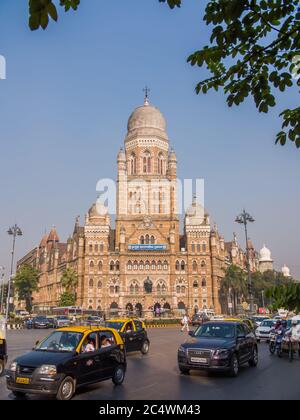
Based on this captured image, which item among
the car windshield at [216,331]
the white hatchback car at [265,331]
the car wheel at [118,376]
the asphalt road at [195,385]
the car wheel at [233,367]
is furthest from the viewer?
the white hatchback car at [265,331]

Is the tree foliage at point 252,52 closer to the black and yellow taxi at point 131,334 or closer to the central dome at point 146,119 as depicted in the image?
the black and yellow taxi at point 131,334

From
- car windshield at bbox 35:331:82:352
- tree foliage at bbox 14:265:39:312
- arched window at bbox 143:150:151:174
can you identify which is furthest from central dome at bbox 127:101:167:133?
car windshield at bbox 35:331:82:352

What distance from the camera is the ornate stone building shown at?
71.4 metres

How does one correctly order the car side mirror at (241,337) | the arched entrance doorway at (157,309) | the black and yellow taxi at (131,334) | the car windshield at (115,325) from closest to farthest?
the car side mirror at (241,337), the black and yellow taxi at (131,334), the car windshield at (115,325), the arched entrance doorway at (157,309)

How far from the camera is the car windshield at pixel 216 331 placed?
45.9 ft

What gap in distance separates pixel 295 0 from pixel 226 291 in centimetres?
7509

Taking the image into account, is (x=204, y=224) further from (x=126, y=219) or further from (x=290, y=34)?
(x=290, y=34)

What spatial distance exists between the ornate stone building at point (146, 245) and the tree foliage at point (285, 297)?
65.8 m

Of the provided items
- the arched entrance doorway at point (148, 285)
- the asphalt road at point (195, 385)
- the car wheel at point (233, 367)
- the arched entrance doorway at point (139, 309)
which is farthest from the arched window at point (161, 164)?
the car wheel at point (233, 367)

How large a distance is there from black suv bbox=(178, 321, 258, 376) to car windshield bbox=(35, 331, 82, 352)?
12.7 ft

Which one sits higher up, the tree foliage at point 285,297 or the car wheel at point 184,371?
the tree foliage at point 285,297

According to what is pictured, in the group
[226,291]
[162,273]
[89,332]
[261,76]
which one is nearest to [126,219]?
[162,273]

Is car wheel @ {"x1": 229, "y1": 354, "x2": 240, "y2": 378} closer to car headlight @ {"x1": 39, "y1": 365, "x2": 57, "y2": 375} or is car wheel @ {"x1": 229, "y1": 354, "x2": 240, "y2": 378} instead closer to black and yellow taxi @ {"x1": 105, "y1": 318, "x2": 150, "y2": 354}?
car headlight @ {"x1": 39, "y1": 365, "x2": 57, "y2": 375}

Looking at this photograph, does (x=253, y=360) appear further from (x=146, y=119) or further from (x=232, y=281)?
(x=146, y=119)
